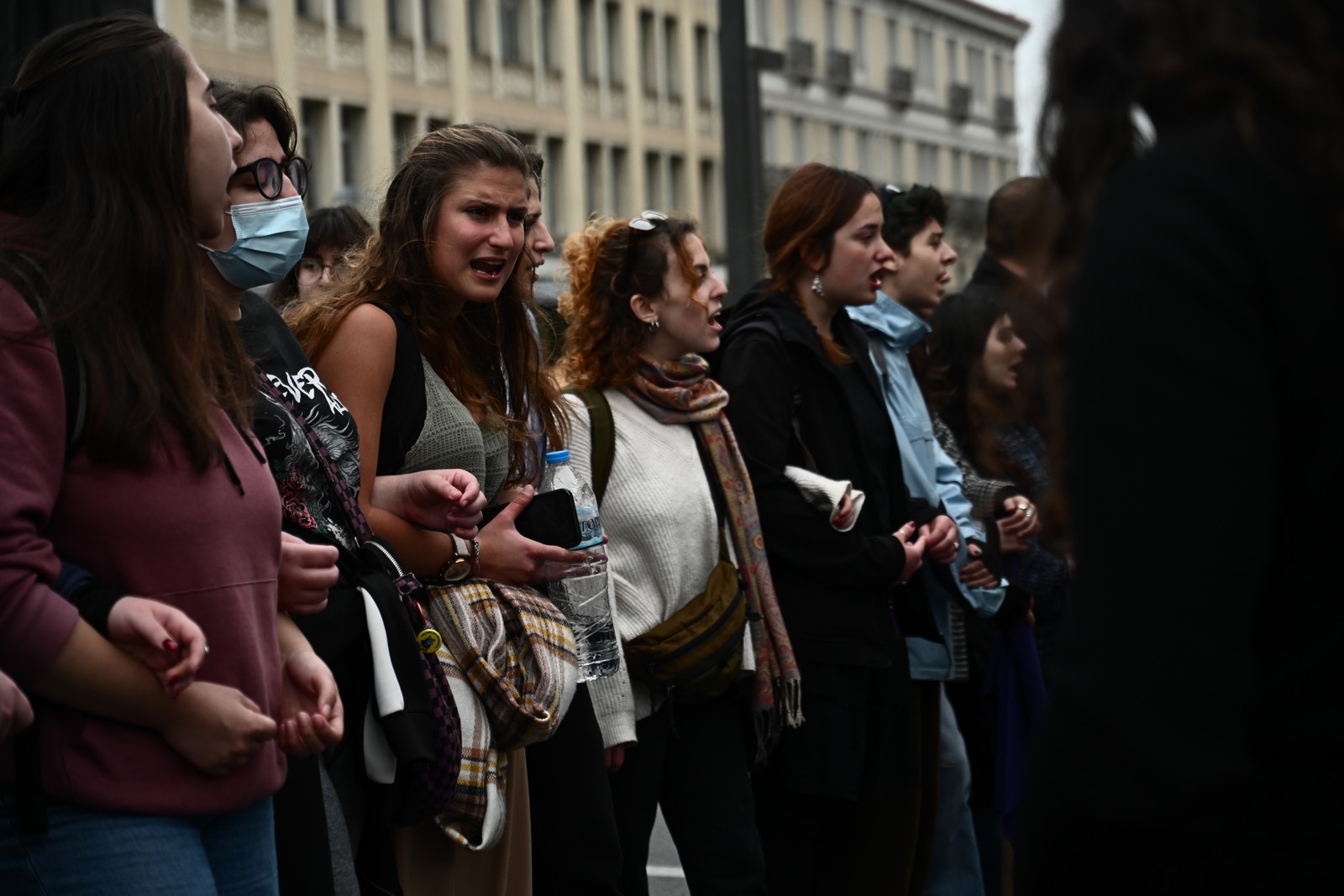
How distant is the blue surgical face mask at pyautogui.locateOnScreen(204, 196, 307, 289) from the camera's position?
365 cm

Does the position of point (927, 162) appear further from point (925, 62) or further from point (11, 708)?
point (11, 708)

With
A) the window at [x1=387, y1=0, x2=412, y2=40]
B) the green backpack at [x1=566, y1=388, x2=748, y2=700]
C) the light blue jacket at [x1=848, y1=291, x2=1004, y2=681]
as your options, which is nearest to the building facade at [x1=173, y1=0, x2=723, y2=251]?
the window at [x1=387, y1=0, x2=412, y2=40]

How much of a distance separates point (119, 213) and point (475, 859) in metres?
1.88

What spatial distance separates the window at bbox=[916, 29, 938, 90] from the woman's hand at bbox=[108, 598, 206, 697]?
7491 cm

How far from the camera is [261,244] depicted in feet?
12.0

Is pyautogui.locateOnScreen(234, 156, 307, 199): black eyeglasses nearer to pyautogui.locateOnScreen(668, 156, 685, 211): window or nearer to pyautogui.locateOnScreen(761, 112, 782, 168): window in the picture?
pyautogui.locateOnScreen(668, 156, 685, 211): window

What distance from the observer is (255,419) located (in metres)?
3.31

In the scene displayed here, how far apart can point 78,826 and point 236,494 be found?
0.54m

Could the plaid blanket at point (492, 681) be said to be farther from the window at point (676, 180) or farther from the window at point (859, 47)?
the window at point (859, 47)

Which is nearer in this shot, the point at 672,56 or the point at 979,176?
the point at 672,56

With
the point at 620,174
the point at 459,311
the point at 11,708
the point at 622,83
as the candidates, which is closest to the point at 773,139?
the point at 622,83

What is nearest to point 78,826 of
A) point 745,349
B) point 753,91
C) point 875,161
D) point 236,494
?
point 236,494

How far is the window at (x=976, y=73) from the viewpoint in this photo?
78.9 metres

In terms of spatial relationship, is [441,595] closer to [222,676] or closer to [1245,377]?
[222,676]
